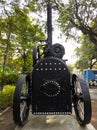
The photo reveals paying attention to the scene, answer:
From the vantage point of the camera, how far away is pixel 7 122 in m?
6.44

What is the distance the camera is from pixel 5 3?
364 inches

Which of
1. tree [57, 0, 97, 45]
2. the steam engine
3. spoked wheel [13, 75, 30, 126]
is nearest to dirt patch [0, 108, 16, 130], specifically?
spoked wheel [13, 75, 30, 126]

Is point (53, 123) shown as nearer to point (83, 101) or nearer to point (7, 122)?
point (83, 101)

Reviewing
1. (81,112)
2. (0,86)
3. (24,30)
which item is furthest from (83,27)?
(81,112)

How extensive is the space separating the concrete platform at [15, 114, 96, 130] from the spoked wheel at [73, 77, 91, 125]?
0.19 m

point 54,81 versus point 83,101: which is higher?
point 54,81

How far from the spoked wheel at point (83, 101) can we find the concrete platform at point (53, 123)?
19 centimetres

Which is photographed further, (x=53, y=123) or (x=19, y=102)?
(x=53, y=123)

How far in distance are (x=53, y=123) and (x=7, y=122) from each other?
1.25 meters

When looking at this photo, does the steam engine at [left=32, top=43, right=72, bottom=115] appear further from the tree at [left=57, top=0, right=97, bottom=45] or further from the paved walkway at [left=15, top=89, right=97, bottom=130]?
the tree at [left=57, top=0, right=97, bottom=45]

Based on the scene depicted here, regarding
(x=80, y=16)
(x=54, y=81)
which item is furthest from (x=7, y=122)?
(x=80, y=16)

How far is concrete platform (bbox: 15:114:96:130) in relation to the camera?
5504mm

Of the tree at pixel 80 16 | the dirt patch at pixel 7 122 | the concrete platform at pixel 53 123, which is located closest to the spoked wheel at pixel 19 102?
the concrete platform at pixel 53 123

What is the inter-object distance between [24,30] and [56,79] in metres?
5.16
